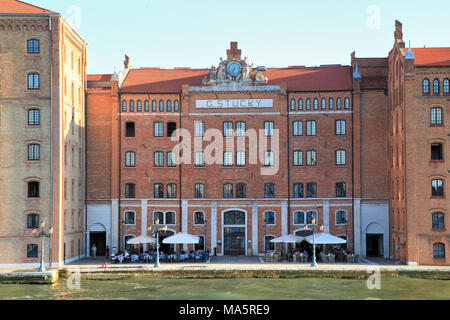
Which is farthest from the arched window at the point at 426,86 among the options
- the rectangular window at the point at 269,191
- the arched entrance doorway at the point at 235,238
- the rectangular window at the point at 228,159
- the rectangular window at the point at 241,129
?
the arched entrance doorway at the point at 235,238

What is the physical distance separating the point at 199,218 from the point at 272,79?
46.1ft

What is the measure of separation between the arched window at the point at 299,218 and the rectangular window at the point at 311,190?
167cm

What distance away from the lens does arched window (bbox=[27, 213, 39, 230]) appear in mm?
46812

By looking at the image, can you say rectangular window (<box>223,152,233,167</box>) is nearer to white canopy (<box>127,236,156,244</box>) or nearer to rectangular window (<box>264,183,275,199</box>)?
rectangular window (<box>264,183,275,199</box>)

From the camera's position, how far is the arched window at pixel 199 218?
5453cm

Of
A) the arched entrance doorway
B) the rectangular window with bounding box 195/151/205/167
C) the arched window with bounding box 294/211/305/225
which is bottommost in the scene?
the arched entrance doorway

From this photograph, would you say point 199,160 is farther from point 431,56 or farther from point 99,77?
point 431,56

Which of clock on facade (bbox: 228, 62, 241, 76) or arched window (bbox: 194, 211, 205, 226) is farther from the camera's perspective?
clock on facade (bbox: 228, 62, 241, 76)

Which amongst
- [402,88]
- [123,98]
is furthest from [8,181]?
[402,88]

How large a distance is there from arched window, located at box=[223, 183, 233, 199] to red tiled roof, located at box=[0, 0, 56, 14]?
2038 cm

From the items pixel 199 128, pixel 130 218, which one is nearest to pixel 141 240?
pixel 130 218

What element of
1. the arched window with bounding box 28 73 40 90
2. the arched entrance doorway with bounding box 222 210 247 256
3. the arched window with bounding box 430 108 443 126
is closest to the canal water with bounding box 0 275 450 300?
the arched entrance doorway with bounding box 222 210 247 256
